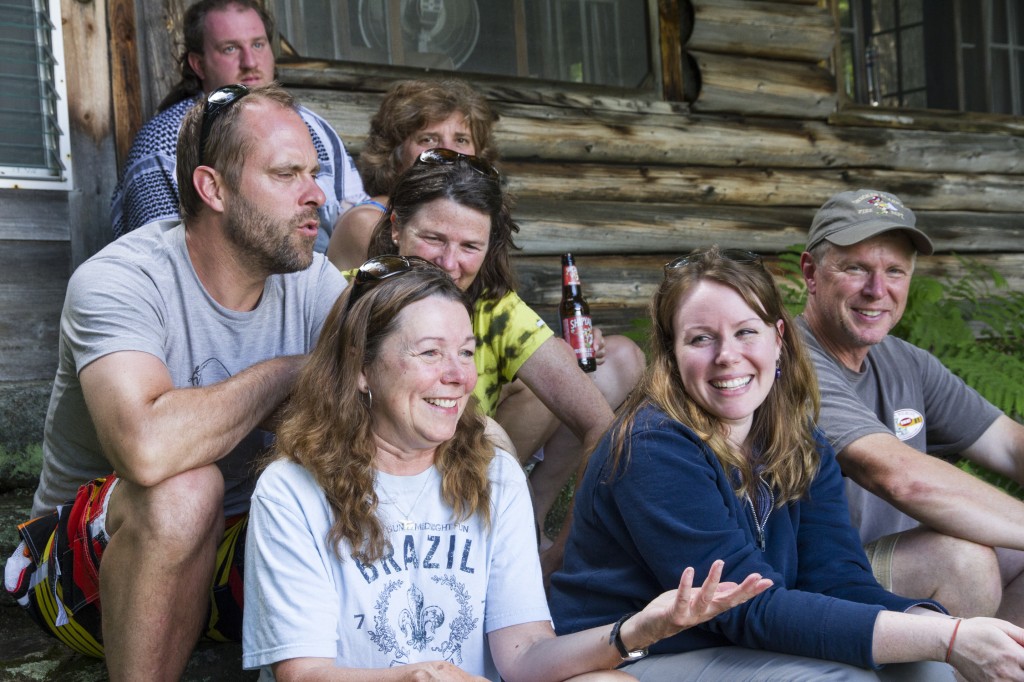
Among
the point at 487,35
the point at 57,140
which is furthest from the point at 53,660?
the point at 487,35

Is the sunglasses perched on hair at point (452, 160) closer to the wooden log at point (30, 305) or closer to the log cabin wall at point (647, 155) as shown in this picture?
the log cabin wall at point (647, 155)

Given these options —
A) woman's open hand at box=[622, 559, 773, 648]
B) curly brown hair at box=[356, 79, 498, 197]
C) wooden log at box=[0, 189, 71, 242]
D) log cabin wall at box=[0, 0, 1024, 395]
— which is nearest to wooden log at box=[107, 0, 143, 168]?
log cabin wall at box=[0, 0, 1024, 395]

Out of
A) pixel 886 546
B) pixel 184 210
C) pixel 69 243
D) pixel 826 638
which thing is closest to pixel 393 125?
pixel 184 210

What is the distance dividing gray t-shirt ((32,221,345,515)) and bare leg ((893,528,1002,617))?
5.52 feet

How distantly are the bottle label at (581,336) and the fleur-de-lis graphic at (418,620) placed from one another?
5.11 ft

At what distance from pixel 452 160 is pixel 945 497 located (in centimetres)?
161

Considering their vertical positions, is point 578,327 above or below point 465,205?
below

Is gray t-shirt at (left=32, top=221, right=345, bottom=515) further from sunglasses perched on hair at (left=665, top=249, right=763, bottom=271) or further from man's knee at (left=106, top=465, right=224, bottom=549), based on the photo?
sunglasses perched on hair at (left=665, top=249, right=763, bottom=271)

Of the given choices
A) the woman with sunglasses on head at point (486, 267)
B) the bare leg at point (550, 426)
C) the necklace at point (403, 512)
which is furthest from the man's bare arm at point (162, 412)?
the bare leg at point (550, 426)

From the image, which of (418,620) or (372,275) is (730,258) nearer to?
(372,275)

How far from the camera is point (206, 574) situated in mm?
2459

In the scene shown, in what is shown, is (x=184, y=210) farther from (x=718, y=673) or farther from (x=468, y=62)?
(x=468, y=62)

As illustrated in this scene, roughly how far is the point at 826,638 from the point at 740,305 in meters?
0.73

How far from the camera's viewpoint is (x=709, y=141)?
19.4 feet
